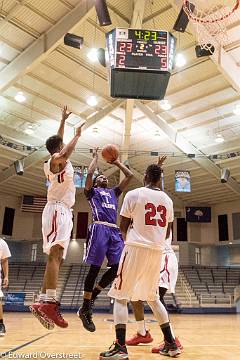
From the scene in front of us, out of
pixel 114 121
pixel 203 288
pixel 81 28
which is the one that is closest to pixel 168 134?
pixel 114 121

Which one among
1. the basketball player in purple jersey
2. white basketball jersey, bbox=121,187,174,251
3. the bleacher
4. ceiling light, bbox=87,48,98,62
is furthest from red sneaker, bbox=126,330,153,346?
the bleacher

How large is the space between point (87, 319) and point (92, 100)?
1031 cm

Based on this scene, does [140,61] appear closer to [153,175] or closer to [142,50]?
[142,50]

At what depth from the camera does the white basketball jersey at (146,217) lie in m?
3.46

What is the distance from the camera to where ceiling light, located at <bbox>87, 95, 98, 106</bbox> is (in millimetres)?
12969

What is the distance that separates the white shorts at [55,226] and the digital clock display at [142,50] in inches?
144

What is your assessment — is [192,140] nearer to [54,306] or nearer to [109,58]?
[109,58]

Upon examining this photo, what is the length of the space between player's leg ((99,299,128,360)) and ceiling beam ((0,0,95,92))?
762 centimetres

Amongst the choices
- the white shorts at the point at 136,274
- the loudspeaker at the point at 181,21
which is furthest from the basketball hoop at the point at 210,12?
the white shorts at the point at 136,274

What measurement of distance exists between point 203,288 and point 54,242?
17.9 metres

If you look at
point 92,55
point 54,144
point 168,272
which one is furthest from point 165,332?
point 92,55

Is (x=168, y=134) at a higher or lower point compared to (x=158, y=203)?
higher

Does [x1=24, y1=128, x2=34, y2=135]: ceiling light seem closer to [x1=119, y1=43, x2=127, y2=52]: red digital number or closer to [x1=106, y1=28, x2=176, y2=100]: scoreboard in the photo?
[x1=106, y1=28, x2=176, y2=100]: scoreboard

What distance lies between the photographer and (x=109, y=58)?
22.2 ft
